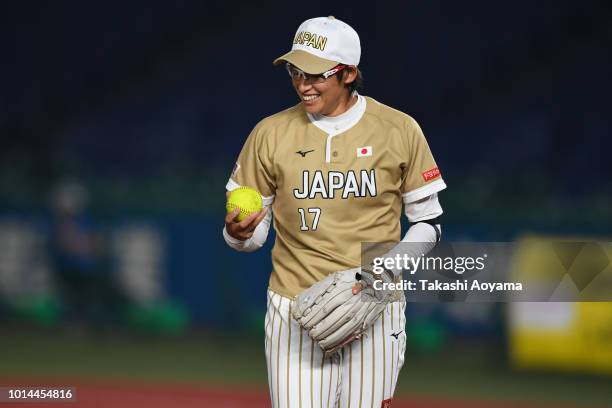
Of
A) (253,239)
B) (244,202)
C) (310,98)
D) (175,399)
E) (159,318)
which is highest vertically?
(310,98)

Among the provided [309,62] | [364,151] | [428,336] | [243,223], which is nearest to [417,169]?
[364,151]

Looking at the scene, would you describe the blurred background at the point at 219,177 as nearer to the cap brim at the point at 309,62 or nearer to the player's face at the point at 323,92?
the player's face at the point at 323,92

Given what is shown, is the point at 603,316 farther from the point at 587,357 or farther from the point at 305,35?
the point at 305,35

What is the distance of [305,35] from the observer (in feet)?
13.5

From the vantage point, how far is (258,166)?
417cm

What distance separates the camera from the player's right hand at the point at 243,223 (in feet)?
12.8

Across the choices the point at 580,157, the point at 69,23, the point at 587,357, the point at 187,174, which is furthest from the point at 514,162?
the point at 69,23

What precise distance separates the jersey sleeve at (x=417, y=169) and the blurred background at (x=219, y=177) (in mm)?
4058

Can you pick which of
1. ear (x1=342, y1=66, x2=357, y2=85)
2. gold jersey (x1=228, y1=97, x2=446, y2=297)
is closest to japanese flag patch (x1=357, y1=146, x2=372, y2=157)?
gold jersey (x1=228, y1=97, x2=446, y2=297)

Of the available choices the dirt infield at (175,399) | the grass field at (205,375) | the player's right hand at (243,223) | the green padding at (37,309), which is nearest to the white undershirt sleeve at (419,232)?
the player's right hand at (243,223)

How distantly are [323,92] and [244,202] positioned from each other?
490 mm

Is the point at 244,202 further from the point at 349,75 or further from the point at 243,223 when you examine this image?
the point at 349,75

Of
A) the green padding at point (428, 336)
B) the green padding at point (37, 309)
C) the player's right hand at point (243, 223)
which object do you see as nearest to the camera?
the player's right hand at point (243, 223)

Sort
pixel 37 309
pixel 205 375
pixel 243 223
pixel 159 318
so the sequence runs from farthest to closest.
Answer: pixel 37 309, pixel 159 318, pixel 205 375, pixel 243 223
